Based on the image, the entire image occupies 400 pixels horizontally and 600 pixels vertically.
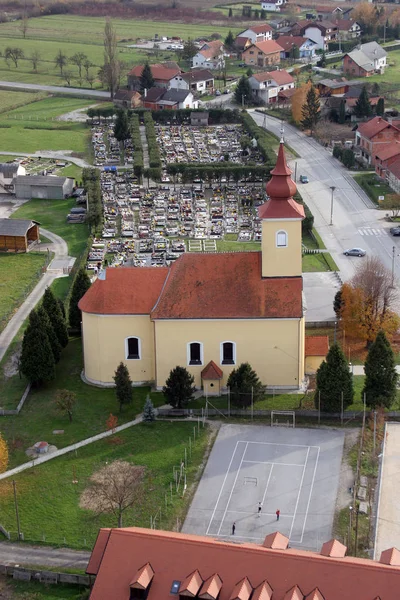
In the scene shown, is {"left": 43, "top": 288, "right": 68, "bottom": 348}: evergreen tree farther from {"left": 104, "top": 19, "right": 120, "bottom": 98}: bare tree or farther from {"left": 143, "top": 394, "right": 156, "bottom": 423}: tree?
{"left": 104, "top": 19, "right": 120, "bottom": 98}: bare tree

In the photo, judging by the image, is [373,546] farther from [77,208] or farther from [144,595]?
[77,208]

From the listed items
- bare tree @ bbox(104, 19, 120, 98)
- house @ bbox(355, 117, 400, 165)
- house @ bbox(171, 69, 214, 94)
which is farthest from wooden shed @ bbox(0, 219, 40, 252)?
bare tree @ bbox(104, 19, 120, 98)

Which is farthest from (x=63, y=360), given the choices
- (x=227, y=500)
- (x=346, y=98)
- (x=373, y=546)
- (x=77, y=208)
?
(x=346, y=98)

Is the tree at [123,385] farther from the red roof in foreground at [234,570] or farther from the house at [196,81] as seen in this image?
the house at [196,81]

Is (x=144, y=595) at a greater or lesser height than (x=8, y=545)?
greater

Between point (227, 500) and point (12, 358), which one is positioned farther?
point (12, 358)

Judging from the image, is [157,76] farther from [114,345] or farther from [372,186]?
[114,345]

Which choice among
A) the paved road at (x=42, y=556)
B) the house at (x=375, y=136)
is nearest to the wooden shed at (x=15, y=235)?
the house at (x=375, y=136)

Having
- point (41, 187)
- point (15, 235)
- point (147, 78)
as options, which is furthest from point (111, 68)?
point (15, 235)
